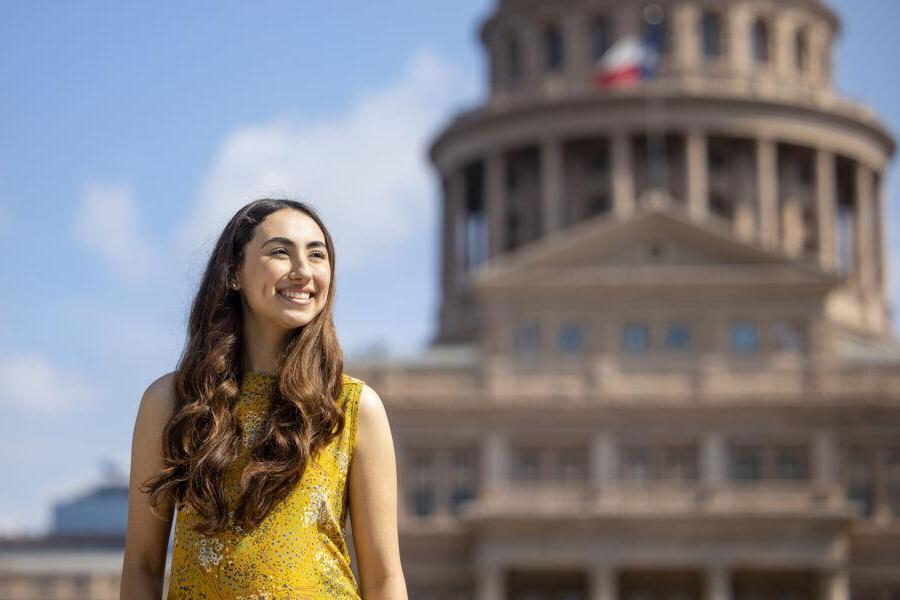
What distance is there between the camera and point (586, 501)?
237 feet

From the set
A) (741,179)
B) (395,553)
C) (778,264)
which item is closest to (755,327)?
(778,264)

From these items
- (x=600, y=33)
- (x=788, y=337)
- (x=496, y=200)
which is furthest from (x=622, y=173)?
(x=788, y=337)

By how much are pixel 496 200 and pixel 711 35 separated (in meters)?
15.5

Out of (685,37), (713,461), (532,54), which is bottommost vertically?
(713,461)

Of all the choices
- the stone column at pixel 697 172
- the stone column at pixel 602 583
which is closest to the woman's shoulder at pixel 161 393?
the stone column at pixel 602 583

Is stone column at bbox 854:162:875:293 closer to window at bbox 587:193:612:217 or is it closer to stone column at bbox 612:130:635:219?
stone column at bbox 612:130:635:219

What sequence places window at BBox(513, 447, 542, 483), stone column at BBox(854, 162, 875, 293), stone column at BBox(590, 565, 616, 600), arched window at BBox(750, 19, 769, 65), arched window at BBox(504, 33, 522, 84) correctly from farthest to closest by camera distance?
1. arched window at BBox(504, 33, 522, 84)
2. arched window at BBox(750, 19, 769, 65)
3. stone column at BBox(854, 162, 875, 293)
4. window at BBox(513, 447, 542, 483)
5. stone column at BBox(590, 565, 616, 600)

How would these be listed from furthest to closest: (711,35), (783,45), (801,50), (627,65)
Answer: (801,50), (711,35), (783,45), (627,65)

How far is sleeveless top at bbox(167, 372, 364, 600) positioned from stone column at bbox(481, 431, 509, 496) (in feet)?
221

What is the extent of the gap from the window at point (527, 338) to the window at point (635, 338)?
333 cm

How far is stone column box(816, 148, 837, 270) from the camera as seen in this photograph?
Answer: 318 feet

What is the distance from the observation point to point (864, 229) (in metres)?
99.2

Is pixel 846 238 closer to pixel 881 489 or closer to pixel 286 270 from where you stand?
pixel 881 489

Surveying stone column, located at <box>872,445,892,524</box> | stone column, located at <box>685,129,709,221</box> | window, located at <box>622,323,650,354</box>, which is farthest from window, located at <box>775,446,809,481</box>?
stone column, located at <box>685,129,709,221</box>
